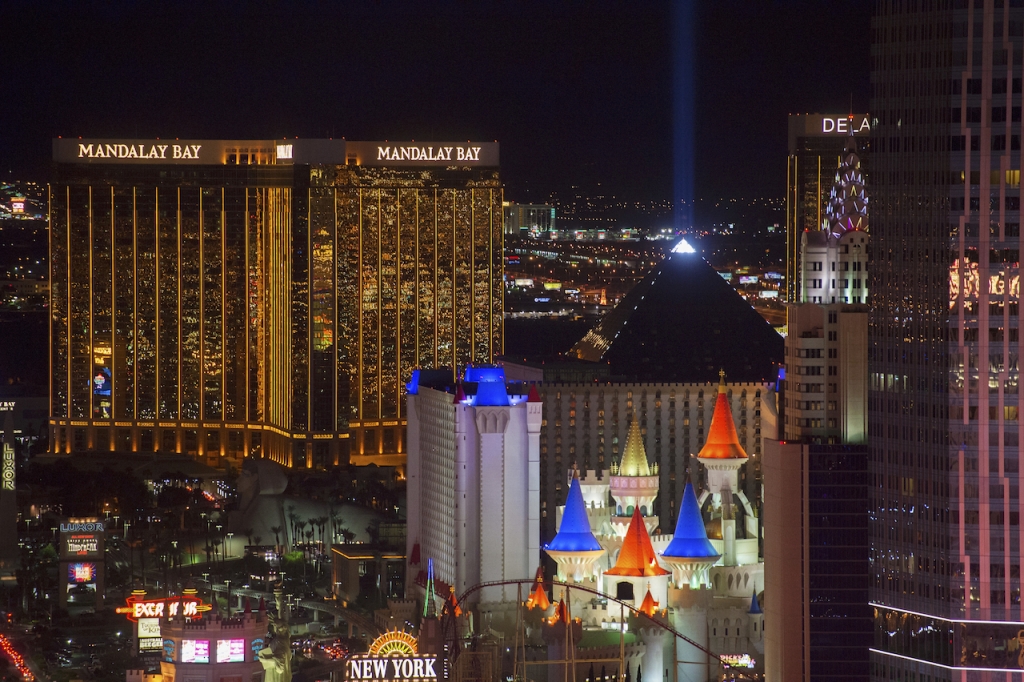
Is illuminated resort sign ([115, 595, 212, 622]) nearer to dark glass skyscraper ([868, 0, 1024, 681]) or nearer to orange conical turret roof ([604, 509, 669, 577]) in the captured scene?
orange conical turret roof ([604, 509, 669, 577])

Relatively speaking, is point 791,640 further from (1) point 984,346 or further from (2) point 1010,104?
(2) point 1010,104

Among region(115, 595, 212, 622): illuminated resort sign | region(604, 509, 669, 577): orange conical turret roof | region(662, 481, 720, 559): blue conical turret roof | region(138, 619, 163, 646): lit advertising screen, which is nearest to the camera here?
region(115, 595, 212, 622): illuminated resort sign

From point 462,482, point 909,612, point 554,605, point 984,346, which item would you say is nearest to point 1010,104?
point 984,346

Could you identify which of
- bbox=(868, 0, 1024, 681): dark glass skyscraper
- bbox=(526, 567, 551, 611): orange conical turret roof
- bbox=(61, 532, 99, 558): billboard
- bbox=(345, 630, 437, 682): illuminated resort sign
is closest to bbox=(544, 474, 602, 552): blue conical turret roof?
bbox=(526, 567, 551, 611): orange conical turret roof

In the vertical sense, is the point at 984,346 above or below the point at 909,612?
above

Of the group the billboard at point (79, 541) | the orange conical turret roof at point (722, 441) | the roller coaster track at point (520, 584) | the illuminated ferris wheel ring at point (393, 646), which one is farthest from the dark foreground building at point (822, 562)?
the billboard at point (79, 541)

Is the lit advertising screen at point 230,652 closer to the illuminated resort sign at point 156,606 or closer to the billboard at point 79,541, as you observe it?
the illuminated resort sign at point 156,606

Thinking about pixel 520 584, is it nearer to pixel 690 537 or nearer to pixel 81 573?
pixel 690 537
